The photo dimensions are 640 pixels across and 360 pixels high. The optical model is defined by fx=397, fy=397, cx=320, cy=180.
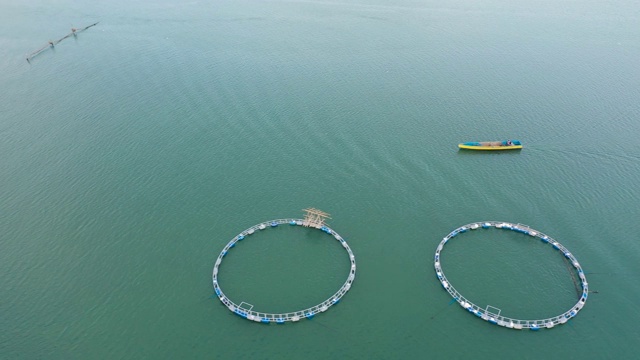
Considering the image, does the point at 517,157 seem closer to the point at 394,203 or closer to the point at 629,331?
the point at 394,203

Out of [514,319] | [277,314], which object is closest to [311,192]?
[277,314]

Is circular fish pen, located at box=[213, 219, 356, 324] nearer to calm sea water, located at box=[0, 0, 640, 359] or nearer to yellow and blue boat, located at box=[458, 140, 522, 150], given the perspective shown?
calm sea water, located at box=[0, 0, 640, 359]

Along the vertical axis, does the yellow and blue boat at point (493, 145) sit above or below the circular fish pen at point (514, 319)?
above

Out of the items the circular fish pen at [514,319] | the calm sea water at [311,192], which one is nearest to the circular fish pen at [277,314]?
the calm sea water at [311,192]

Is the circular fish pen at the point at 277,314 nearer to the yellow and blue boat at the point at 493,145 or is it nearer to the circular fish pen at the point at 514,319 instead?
the circular fish pen at the point at 514,319

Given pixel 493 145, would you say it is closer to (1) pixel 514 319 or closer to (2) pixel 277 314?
(1) pixel 514 319

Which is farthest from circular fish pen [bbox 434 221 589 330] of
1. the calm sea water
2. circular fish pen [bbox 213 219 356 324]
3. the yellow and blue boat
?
the yellow and blue boat
